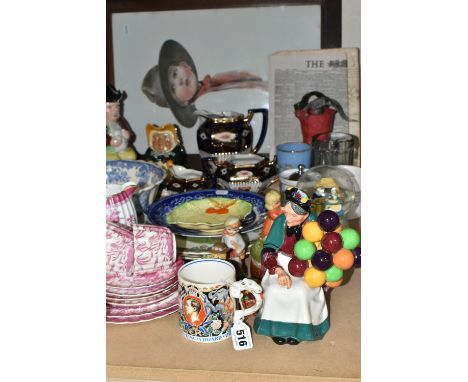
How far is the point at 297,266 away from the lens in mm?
778

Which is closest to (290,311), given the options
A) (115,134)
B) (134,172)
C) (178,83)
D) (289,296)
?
(289,296)

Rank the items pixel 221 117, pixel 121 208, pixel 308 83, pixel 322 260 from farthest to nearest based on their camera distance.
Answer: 1. pixel 308 83
2. pixel 221 117
3. pixel 121 208
4. pixel 322 260

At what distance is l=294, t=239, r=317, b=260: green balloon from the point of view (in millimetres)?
772

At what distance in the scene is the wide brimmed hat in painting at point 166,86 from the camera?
5.27ft

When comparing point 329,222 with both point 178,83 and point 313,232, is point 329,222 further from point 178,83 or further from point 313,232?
point 178,83

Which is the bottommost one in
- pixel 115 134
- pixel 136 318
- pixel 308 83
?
Answer: pixel 136 318

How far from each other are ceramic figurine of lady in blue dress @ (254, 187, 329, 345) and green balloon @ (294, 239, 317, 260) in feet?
0.07

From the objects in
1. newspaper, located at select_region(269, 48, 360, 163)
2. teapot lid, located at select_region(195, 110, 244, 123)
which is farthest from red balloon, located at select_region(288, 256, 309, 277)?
newspaper, located at select_region(269, 48, 360, 163)

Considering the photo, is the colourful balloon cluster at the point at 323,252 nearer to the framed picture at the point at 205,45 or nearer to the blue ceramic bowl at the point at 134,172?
the blue ceramic bowl at the point at 134,172

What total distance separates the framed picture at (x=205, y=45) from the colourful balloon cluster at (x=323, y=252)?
82cm

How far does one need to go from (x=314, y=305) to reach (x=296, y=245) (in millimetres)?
81

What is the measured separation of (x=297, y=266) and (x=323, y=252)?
38 mm
